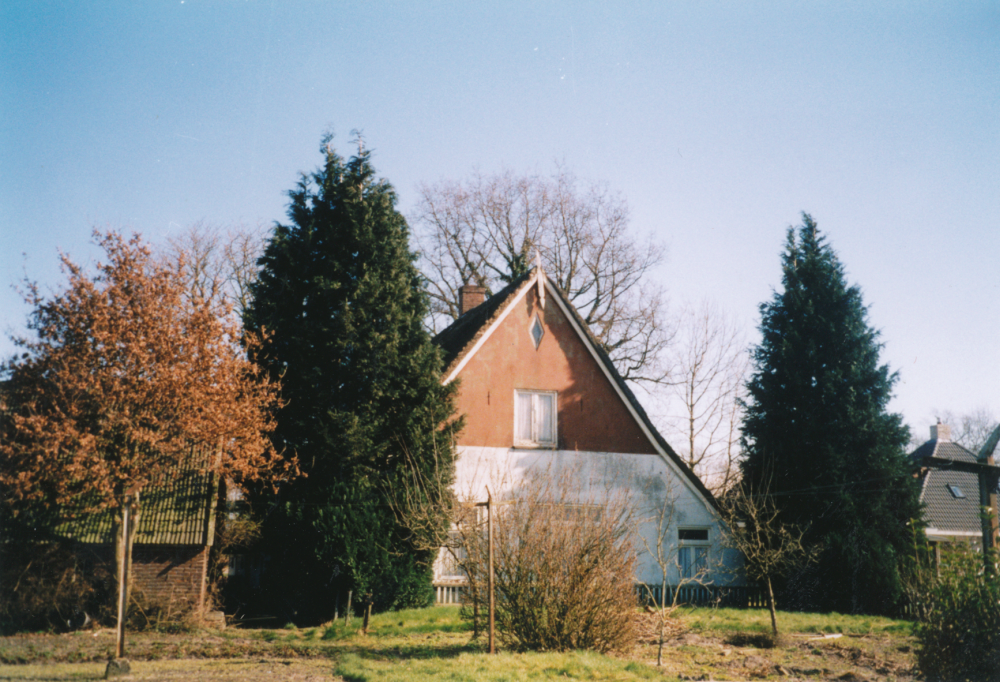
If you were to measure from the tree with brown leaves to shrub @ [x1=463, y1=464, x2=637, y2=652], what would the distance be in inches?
278

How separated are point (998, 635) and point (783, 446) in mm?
15713

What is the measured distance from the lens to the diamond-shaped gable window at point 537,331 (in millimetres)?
→ 23391

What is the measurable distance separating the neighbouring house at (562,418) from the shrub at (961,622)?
12110mm

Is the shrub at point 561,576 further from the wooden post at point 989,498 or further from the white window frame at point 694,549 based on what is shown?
the white window frame at point 694,549

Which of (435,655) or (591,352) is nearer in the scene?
(435,655)

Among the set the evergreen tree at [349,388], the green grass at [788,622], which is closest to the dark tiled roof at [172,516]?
the evergreen tree at [349,388]

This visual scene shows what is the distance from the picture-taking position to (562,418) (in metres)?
23.0

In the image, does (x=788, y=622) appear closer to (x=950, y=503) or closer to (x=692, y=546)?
(x=692, y=546)

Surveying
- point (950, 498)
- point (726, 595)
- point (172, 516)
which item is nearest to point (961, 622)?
point (726, 595)

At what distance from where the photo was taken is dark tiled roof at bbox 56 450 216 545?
17391 millimetres

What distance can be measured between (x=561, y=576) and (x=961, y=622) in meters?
5.54

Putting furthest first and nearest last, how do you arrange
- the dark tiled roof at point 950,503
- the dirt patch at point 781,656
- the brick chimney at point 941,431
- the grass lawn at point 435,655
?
the brick chimney at point 941,431, the dark tiled roof at point 950,503, the dirt patch at point 781,656, the grass lawn at point 435,655

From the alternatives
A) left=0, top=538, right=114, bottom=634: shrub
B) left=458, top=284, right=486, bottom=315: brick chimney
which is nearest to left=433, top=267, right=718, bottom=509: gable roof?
left=458, top=284, right=486, bottom=315: brick chimney

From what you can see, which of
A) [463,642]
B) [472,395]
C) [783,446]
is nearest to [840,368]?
[783,446]
